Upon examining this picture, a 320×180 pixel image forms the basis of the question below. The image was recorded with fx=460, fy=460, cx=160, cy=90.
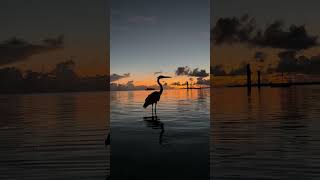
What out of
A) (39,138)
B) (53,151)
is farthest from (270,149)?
(39,138)

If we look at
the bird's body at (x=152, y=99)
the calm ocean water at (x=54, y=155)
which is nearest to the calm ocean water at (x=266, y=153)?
the calm ocean water at (x=54, y=155)

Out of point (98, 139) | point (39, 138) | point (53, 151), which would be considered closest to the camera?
point (53, 151)

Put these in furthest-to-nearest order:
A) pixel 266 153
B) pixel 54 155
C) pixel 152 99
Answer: pixel 152 99, pixel 54 155, pixel 266 153

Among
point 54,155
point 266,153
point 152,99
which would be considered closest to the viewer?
point 266,153

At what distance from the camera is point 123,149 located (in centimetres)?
1703

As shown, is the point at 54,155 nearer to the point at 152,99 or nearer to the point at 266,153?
the point at 266,153

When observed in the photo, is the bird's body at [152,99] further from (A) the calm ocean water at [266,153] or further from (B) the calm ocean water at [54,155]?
(A) the calm ocean water at [266,153]

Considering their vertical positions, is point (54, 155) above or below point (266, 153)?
below

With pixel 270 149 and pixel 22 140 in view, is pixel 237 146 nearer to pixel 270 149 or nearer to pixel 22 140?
pixel 270 149

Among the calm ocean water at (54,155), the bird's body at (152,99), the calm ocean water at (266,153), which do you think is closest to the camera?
the calm ocean water at (266,153)

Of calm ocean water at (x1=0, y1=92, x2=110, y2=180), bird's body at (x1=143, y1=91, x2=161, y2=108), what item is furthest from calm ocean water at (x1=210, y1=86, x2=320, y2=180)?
bird's body at (x1=143, y1=91, x2=161, y2=108)

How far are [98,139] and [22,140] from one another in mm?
4117

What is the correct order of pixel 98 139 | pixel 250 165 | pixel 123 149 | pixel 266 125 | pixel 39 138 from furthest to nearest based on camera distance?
pixel 266 125 < pixel 39 138 < pixel 98 139 < pixel 123 149 < pixel 250 165

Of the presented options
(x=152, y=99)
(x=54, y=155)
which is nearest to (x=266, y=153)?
(x=54, y=155)
